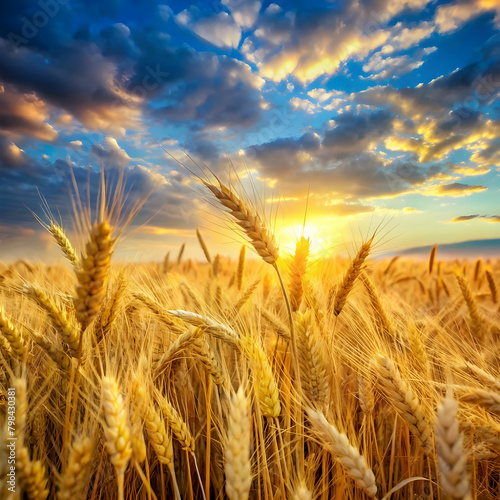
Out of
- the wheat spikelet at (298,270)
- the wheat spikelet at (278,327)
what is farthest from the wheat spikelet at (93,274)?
the wheat spikelet at (278,327)

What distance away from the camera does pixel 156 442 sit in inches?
43.8

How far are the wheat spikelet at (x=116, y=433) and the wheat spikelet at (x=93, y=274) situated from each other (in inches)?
9.2

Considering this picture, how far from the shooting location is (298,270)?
1710 mm

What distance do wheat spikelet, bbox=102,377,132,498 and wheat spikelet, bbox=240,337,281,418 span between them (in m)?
0.51

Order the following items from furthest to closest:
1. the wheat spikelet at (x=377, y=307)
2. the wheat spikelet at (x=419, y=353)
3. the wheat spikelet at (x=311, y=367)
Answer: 1. the wheat spikelet at (x=377, y=307)
2. the wheat spikelet at (x=419, y=353)
3. the wheat spikelet at (x=311, y=367)

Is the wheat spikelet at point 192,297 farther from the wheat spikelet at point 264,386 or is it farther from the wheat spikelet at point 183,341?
the wheat spikelet at point 264,386

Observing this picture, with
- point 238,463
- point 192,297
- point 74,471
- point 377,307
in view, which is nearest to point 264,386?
point 238,463

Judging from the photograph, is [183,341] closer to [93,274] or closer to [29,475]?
[93,274]

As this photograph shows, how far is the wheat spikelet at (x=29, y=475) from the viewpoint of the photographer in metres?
0.93

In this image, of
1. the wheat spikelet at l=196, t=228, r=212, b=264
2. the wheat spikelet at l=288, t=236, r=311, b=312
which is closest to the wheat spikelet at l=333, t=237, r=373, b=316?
the wheat spikelet at l=288, t=236, r=311, b=312

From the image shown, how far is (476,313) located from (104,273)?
107 inches

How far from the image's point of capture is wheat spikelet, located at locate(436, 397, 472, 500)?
0.78 metres

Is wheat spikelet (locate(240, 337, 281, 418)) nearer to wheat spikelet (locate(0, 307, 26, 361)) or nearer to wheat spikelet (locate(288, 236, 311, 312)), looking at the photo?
wheat spikelet (locate(288, 236, 311, 312))

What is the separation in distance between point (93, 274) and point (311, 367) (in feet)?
A: 3.09
